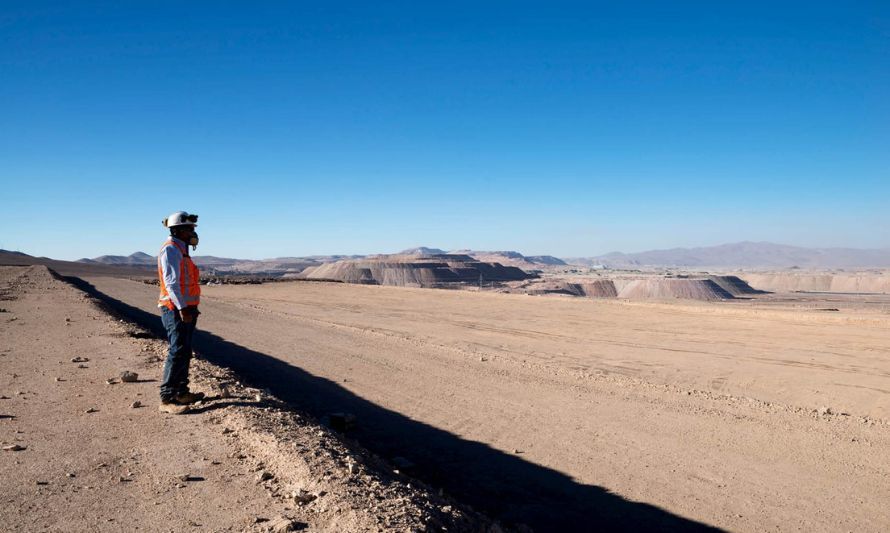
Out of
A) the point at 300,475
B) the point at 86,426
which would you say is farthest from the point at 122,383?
the point at 300,475

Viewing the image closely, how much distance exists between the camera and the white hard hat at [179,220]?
6504mm

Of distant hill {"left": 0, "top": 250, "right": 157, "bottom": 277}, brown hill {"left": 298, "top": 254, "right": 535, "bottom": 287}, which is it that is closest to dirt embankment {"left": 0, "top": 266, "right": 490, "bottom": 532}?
distant hill {"left": 0, "top": 250, "right": 157, "bottom": 277}

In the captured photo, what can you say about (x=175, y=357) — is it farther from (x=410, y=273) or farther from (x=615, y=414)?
(x=410, y=273)

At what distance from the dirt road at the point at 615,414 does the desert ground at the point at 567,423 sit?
0.12ft

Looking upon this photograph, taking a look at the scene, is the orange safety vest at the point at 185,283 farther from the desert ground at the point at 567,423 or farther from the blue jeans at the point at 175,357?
the desert ground at the point at 567,423

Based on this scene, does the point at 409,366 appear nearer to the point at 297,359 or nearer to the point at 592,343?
the point at 297,359

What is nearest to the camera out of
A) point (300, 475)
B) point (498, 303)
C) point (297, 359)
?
point (300, 475)

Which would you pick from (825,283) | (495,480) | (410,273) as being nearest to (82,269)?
(410,273)

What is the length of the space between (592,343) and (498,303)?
57.5 feet

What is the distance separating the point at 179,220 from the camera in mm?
6527

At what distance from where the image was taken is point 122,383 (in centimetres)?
769

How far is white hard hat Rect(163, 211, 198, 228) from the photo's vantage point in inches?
256

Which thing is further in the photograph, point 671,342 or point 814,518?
point 671,342

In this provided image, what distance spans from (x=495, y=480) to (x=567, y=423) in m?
2.55
